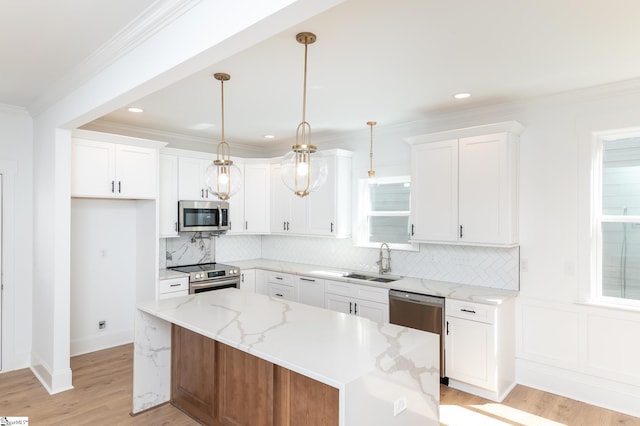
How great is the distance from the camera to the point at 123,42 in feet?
7.76

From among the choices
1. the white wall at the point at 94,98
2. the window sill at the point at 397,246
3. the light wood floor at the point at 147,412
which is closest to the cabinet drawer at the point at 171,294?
the white wall at the point at 94,98

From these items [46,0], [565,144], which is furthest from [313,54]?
[565,144]

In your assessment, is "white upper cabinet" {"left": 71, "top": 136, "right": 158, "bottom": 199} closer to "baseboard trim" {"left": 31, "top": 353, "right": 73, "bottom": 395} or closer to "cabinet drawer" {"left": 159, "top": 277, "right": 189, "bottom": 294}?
"cabinet drawer" {"left": 159, "top": 277, "right": 189, "bottom": 294}

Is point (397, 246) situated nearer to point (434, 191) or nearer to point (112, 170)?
point (434, 191)

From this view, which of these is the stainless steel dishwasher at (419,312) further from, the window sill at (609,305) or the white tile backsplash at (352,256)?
the window sill at (609,305)

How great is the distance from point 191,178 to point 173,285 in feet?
4.46

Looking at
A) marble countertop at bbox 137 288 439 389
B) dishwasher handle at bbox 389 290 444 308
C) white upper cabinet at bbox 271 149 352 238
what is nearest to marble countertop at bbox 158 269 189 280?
marble countertop at bbox 137 288 439 389

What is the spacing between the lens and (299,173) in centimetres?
245

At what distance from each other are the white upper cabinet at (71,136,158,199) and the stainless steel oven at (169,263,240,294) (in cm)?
106

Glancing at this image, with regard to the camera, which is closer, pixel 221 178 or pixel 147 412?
pixel 221 178

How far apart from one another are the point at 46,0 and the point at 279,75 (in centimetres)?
150

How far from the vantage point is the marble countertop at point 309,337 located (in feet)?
6.32

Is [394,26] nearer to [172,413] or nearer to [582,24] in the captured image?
[582,24]

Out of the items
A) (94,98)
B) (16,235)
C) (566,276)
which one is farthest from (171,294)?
(566,276)
